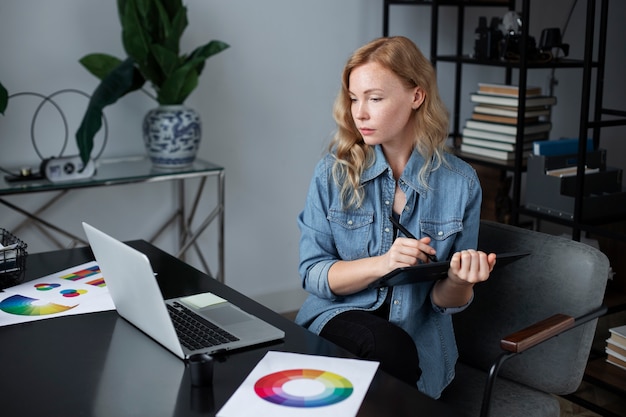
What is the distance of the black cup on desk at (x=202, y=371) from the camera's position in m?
1.29

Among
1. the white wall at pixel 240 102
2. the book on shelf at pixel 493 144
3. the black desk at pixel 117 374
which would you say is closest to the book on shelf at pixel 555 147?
the book on shelf at pixel 493 144

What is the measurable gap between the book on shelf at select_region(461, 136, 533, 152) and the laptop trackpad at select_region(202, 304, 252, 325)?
202cm

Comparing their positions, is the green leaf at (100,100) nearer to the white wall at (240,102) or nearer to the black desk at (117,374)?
the white wall at (240,102)

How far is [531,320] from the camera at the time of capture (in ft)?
6.28

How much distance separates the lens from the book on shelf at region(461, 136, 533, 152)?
3.37 metres

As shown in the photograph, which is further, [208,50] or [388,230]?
[208,50]

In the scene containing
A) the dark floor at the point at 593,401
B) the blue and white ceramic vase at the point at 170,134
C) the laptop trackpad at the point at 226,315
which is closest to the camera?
the laptop trackpad at the point at 226,315

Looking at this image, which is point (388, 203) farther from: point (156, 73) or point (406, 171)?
point (156, 73)

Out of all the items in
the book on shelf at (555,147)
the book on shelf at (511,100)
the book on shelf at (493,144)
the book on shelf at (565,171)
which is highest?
the book on shelf at (511,100)

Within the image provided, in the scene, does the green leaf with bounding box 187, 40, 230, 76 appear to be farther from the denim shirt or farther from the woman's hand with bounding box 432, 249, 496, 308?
the woman's hand with bounding box 432, 249, 496, 308

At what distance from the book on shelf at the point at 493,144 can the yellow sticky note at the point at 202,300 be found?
196 centimetres

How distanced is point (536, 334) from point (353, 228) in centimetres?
53

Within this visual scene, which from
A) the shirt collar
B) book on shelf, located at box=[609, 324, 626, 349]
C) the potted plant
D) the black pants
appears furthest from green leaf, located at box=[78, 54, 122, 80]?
book on shelf, located at box=[609, 324, 626, 349]

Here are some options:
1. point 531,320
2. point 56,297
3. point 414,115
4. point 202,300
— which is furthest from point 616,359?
point 56,297
